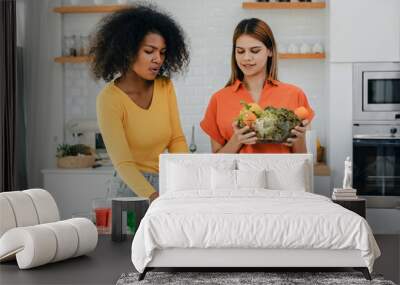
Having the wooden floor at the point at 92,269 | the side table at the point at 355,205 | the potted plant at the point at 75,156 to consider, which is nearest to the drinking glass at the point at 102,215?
the potted plant at the point at 75,156

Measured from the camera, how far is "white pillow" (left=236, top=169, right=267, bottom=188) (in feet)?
21.7

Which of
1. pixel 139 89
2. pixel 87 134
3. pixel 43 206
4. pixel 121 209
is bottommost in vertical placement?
pixel 121 209

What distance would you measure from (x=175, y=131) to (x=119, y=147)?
62 centimetres

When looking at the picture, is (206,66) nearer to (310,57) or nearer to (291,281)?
(310,57)

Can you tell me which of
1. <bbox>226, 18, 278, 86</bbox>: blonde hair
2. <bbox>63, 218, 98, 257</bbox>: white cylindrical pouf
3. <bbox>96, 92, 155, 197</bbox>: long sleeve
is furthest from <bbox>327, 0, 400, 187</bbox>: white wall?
<bbox>63, 218, 98, 257</bbox>: white cylindrical pouf

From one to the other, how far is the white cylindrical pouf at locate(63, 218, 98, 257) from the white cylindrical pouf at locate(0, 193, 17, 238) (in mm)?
433

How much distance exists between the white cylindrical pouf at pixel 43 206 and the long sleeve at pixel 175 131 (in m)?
2.04

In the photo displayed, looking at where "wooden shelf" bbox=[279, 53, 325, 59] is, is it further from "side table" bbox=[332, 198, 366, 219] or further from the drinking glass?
the drinking glass

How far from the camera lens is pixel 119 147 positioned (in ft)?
26.5

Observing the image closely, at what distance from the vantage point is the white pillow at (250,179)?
6621 mm

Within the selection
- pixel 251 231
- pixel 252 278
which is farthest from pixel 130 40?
pixel 252 278

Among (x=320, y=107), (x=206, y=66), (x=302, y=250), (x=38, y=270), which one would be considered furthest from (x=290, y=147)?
(x=38, y=270)

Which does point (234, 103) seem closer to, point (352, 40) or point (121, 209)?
point (352, 40)

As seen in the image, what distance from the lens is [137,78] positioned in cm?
802
